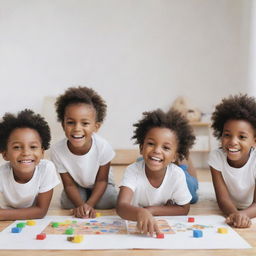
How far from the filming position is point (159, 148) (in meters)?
1.67

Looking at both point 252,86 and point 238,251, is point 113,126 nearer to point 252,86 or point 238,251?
point 252,86

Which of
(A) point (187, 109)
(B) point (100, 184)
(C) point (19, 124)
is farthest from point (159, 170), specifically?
(A) point (187, 109)

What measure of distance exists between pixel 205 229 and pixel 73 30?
3399mm

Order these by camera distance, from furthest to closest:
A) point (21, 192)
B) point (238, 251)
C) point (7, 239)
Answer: point (21, 192), point (7, 239), point (238, 251)

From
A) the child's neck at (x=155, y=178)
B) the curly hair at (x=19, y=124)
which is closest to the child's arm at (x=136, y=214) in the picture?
the child's neck at (x=155, y=178)

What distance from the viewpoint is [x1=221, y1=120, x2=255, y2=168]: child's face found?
1.84 meters

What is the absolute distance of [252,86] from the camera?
13.9ft

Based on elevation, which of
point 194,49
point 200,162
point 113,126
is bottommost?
point 200,162

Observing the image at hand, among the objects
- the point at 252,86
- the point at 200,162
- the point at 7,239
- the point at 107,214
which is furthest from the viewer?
the point at 200,162

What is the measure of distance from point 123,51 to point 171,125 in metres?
2.92

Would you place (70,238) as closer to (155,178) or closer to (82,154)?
(155,178)

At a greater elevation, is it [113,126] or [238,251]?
[113,126]

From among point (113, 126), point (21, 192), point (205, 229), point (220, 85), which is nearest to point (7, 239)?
point (21, 192)

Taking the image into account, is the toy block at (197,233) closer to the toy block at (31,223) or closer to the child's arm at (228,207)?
the child's arm at (228,207)
